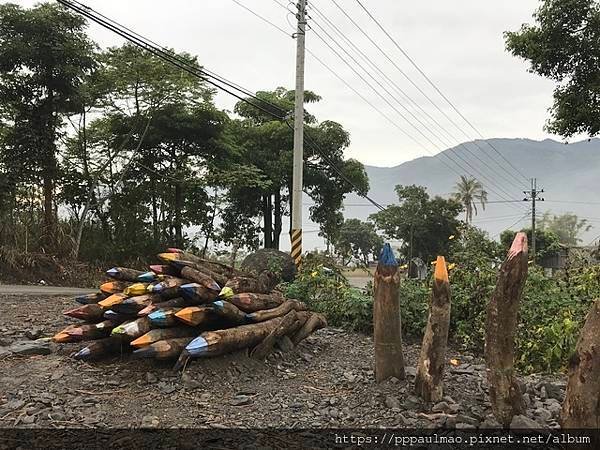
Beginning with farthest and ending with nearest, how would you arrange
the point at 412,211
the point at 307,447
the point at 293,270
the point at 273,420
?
the point at 412,211, the point at 293,270, the point at 273,420, the point at 307,447

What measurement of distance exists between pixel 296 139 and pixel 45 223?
7.32 m

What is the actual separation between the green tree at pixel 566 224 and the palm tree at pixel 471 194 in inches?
1430

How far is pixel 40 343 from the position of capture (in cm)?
522

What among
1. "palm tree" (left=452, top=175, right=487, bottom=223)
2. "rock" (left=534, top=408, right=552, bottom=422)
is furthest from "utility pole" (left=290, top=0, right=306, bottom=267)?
"palm tree" (left=452, top=175, right=487, bottom=223)

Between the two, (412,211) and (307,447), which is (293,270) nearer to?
(307,447)

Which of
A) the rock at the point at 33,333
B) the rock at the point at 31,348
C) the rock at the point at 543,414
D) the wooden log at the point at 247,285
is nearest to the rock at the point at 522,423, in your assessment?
the rock at the point at 543,414

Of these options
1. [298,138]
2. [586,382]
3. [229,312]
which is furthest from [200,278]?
[298,138]

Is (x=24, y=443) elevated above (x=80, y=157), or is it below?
below

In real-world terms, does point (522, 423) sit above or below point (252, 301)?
below

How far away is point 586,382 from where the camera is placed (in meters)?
2.78

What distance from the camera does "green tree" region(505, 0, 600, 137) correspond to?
14.9m

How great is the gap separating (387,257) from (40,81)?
1478cm

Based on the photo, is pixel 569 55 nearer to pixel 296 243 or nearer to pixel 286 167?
pixel 296 243

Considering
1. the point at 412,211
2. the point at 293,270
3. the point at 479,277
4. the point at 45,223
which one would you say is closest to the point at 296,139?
the point at 293,270
